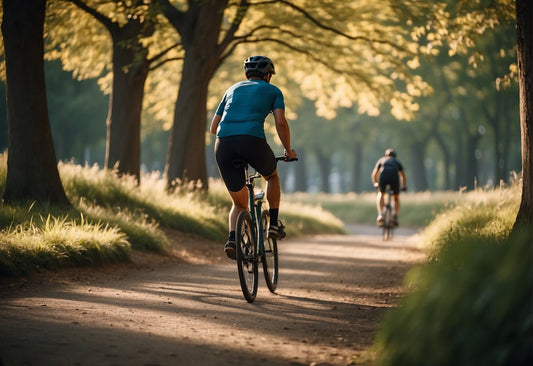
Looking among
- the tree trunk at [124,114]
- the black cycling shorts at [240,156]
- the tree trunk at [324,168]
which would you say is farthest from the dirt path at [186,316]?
the tree trunk at [324,168]

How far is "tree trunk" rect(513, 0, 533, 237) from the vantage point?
24.6ft

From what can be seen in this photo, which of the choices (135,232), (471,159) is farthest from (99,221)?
(471,159)

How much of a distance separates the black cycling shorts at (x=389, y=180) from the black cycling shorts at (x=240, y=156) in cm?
1120

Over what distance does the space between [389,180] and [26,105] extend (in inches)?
388

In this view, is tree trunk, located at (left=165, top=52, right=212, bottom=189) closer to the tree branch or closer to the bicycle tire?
the tree branch

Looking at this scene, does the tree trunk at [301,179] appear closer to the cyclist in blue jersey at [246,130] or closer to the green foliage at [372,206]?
the green foliage at [372,206]

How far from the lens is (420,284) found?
366cm

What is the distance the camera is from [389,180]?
1780cm

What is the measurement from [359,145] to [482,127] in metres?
12.2

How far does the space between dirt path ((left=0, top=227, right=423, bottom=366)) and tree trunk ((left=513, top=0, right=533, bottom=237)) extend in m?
1.75

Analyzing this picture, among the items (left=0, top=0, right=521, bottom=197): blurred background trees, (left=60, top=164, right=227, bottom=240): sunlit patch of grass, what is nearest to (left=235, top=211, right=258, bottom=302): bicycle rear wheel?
(left=0, top=0, right=521, bottom=197): blurred background trees

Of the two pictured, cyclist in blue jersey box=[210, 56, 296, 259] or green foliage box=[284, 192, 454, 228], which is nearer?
cyclist in blue jersey box=[210, 56, 296, 259]

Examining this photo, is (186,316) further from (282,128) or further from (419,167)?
(419,167)

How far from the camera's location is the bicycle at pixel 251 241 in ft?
22.5
